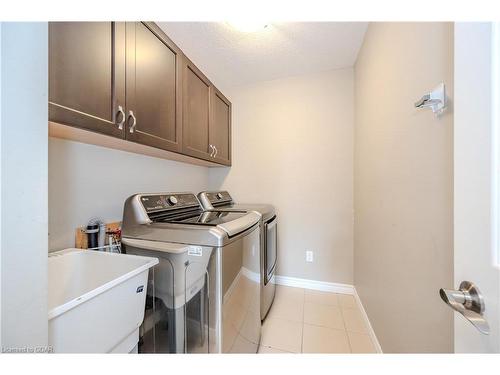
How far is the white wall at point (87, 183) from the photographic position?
0.98m

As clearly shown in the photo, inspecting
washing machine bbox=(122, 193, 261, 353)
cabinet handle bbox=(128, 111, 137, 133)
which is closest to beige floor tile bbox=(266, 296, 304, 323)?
washing machine bbox=(122, 193, 261, 353)

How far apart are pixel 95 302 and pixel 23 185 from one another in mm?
406

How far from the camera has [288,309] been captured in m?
1.78

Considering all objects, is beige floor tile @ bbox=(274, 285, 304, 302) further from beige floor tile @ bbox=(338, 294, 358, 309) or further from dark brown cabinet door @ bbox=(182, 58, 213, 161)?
dark brown cabinet door @ bbox=(182, 58, 213, 161)

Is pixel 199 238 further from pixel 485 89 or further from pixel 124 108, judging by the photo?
pixel 485 89

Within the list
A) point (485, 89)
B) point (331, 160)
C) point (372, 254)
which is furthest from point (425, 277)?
point (331, 160)

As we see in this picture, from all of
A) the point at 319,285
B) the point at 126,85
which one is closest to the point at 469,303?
the point at 126,85

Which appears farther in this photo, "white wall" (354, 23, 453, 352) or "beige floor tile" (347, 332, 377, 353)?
"beige floor tile" (347, 332, 377, 353)

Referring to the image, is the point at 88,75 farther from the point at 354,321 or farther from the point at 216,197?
the point at 354,321

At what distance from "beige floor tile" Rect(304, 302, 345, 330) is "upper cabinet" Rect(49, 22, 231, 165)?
1.79m

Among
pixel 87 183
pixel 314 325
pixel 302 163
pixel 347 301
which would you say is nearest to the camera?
pixel 87 183

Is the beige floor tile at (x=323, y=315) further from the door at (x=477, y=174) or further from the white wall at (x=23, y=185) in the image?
the white wall at (x=23, y=185)

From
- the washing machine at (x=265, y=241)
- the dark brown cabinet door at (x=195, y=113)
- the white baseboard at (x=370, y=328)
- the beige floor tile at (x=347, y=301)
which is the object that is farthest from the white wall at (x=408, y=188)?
the dark brown cabinet door at (x=195, y=113)

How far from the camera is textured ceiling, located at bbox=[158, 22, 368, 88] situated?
1468 mm
